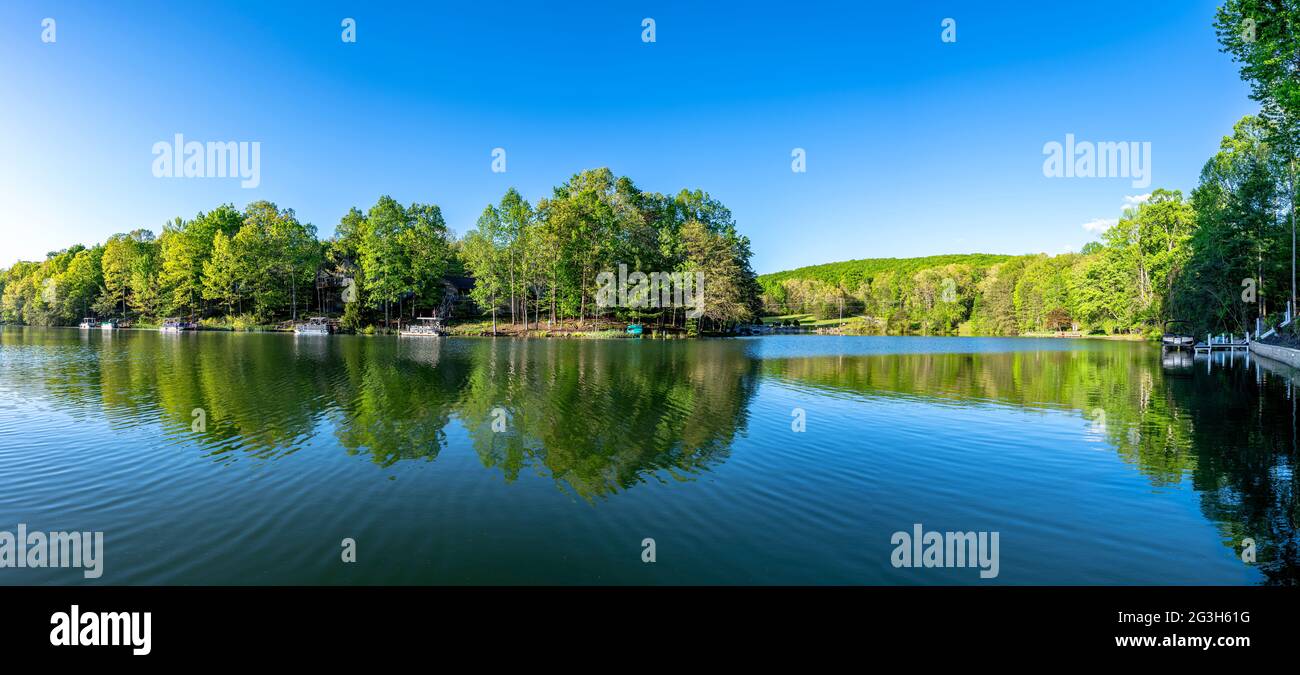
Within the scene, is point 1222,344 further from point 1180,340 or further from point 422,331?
point 422,331

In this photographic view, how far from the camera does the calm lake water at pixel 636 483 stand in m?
6.50

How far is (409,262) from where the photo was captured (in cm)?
7662

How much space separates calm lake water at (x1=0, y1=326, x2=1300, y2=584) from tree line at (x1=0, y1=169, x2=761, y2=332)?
50267 millimetres

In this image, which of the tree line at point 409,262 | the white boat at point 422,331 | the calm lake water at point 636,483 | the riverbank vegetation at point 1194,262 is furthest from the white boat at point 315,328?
the riverbank vegetation at point 1194,262

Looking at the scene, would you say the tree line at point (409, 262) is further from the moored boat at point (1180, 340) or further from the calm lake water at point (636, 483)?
the calm lake water at point (636, 483)

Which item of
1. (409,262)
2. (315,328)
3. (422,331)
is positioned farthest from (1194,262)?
→ (315,328)

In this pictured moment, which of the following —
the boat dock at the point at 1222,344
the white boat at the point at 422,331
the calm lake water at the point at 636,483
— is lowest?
the calm lake water at the point at 636,483

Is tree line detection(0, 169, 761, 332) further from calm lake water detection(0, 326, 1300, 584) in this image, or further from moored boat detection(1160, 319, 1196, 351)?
calm lake water detection(0, 326, 1300, 584)

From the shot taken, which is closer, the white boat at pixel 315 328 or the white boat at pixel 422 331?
the white boat at pixel 422 331

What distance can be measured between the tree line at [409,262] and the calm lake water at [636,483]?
5027 centimetres

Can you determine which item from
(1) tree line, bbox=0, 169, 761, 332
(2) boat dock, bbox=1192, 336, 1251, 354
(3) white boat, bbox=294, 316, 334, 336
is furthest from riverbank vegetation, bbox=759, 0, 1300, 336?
(3) white boat, bbox=294, 316, 334, 336

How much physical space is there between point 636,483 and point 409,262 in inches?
2964

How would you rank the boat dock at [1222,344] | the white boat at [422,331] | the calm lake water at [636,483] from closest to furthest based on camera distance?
the calm lake water at [636,483], the boat dock at [1222,344], the white boat at [422,331]
